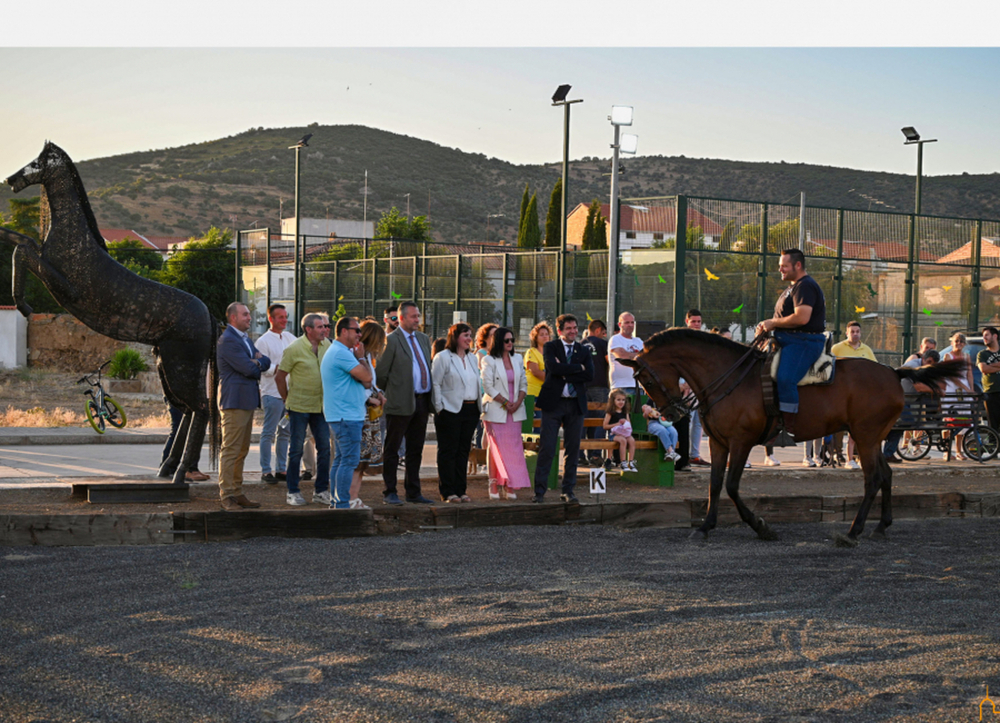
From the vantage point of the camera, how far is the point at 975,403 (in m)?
16.2

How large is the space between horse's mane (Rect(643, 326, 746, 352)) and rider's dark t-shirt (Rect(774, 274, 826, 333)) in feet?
1.79

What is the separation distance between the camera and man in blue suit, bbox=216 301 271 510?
1013 centimetres

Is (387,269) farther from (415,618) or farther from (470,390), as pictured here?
(415,618)

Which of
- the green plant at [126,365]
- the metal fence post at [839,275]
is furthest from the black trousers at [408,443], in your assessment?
the green plant at [126,365]

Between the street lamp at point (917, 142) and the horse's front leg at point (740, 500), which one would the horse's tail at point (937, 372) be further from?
the street lamp at point (917, 142)

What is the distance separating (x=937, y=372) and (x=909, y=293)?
16441mm

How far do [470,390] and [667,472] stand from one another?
299 centimetres

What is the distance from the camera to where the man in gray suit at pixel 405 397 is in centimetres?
1073

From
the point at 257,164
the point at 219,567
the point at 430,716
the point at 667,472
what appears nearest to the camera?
the point at 430,716

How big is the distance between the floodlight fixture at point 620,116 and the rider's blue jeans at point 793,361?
1453 centimetres

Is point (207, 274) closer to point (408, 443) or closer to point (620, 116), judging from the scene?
point (620, 116)

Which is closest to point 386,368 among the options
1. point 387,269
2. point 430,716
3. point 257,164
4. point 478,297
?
point 430,716

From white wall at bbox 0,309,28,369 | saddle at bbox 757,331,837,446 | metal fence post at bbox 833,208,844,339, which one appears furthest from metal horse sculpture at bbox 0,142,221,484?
white wall at bbox 0,309,28,369

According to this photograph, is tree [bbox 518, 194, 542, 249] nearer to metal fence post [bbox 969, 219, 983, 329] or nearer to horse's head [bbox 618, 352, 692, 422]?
metal fence post [bbox 969, 219, 983, 329]
